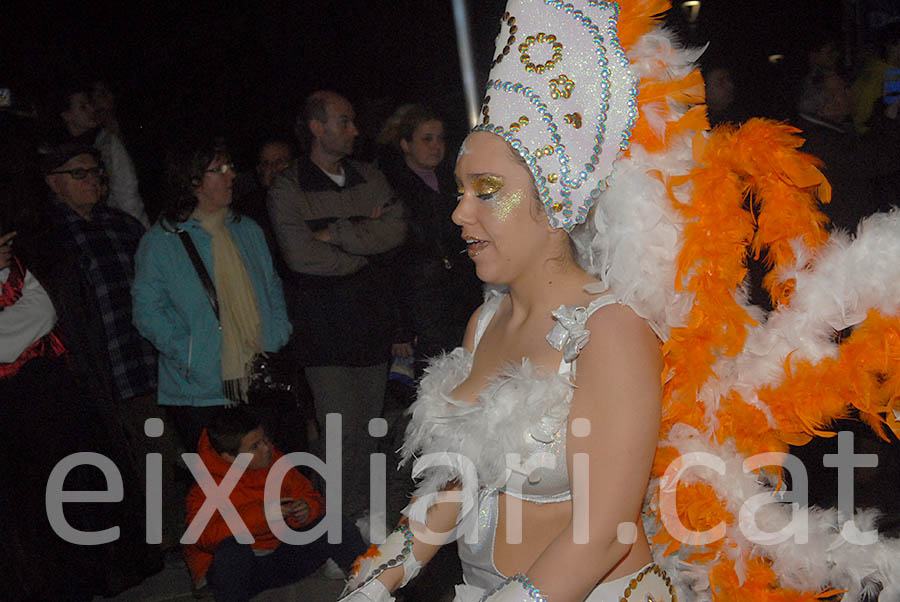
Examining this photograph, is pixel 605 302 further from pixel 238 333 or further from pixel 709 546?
pixel 238 333

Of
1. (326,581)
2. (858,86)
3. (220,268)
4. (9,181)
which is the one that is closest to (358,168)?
(220,268)

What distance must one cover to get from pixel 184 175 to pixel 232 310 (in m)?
0.67

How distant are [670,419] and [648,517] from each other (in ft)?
0.96

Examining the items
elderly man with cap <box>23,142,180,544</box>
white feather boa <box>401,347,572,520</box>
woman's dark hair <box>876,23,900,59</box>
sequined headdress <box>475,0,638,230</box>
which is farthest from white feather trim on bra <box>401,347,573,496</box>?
woman's dark hair <box>876,23,900,59</box>

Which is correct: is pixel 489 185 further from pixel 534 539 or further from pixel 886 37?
pixel 886 37

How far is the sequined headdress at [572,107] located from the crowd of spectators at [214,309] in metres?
2.20

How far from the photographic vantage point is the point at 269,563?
3.39m

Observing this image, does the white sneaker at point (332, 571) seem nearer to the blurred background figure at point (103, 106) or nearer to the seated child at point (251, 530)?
the seated child at point (251, 530)

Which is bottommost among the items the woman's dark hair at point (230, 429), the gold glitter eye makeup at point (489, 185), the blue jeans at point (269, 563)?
the blue jeans at point (269, 563)

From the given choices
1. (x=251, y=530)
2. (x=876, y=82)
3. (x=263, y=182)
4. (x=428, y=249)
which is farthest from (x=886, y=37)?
(x=251, y=530)

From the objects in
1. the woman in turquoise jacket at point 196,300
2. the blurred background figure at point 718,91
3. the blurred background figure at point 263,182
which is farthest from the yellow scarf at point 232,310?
the blurred background figure at point 718,91

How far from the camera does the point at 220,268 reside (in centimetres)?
368

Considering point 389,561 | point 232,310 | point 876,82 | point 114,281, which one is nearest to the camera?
point 389,561

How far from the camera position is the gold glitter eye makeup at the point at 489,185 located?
1691mm
